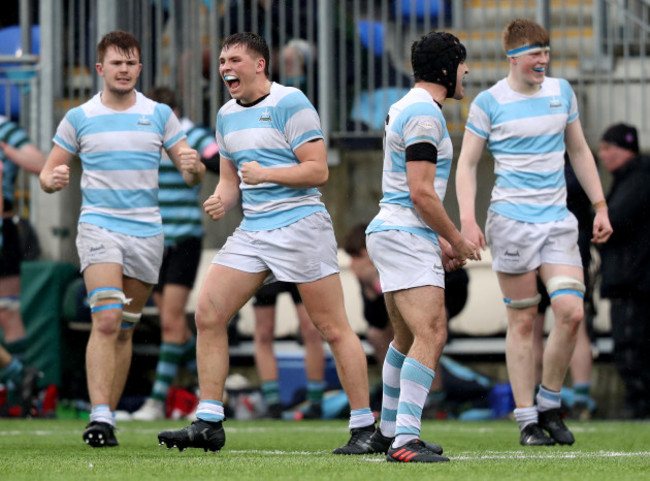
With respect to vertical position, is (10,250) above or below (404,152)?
below

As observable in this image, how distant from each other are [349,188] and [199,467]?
672cm

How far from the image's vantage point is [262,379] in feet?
35.7

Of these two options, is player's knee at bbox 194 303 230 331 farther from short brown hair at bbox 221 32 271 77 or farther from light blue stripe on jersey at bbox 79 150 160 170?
light blue stripe on jersey at bbox 79 150 160 170

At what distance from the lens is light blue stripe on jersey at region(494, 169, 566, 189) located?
770cm

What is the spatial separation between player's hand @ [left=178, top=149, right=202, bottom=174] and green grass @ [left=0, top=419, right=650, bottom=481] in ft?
4.66

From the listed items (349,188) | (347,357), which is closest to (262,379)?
(349,188)

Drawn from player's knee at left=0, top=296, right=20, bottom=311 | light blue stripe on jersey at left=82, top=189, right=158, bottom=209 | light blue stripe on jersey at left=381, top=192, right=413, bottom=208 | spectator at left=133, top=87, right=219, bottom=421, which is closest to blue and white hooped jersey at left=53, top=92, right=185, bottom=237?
light blue stripe on jersey at left=82, top=189, right=158, bottom=209

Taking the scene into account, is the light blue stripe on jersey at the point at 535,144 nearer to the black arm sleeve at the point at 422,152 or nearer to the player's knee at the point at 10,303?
the black arm sleeve at the point at 422,152

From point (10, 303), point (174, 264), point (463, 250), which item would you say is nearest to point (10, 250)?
point (10, 303)

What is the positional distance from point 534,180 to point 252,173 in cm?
198

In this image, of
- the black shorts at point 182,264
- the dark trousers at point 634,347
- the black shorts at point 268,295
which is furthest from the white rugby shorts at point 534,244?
the black shorts at point 182,264

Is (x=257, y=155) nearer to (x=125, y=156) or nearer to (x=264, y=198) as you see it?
(x=264, y=198)

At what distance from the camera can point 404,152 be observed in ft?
20.9

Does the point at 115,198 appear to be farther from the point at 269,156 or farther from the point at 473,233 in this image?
the point at 473,233
